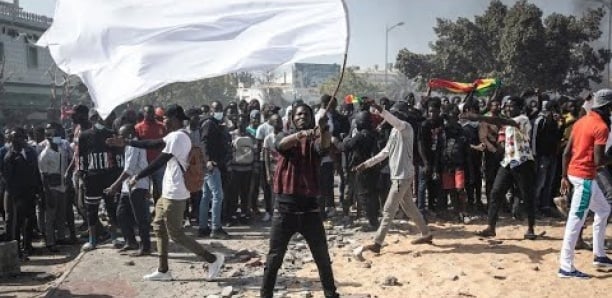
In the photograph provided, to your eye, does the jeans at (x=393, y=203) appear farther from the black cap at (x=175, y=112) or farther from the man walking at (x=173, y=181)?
the black cap at (x=175, y=112)

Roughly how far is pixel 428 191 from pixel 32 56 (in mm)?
→ 33107

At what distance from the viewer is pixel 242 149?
30.7 ft

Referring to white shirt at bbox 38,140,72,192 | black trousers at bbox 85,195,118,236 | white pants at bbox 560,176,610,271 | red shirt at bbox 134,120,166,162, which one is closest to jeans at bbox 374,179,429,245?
white pants at bbox 560,176,610,271

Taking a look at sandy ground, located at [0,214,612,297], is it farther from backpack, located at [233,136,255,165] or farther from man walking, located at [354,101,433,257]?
backpack, located at [233,136,255,165]

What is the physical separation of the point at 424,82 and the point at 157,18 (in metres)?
26.7

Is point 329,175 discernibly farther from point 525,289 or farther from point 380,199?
point 525,289

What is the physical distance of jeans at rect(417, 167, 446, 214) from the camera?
9023 mm

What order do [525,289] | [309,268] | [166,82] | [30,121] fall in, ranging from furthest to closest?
1. [30,121]
2. [309,268]
3. [525,289]
4. [166,82]

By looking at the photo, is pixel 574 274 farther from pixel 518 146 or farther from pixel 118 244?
pixel 118 244

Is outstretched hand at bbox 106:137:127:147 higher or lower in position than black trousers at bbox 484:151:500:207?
higher

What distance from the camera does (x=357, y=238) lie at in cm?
841

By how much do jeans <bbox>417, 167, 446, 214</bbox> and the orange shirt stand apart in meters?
3.07

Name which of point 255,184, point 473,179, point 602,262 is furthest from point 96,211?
point 602,262

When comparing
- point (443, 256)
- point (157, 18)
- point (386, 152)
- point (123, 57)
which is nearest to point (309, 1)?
point (157, 18)
